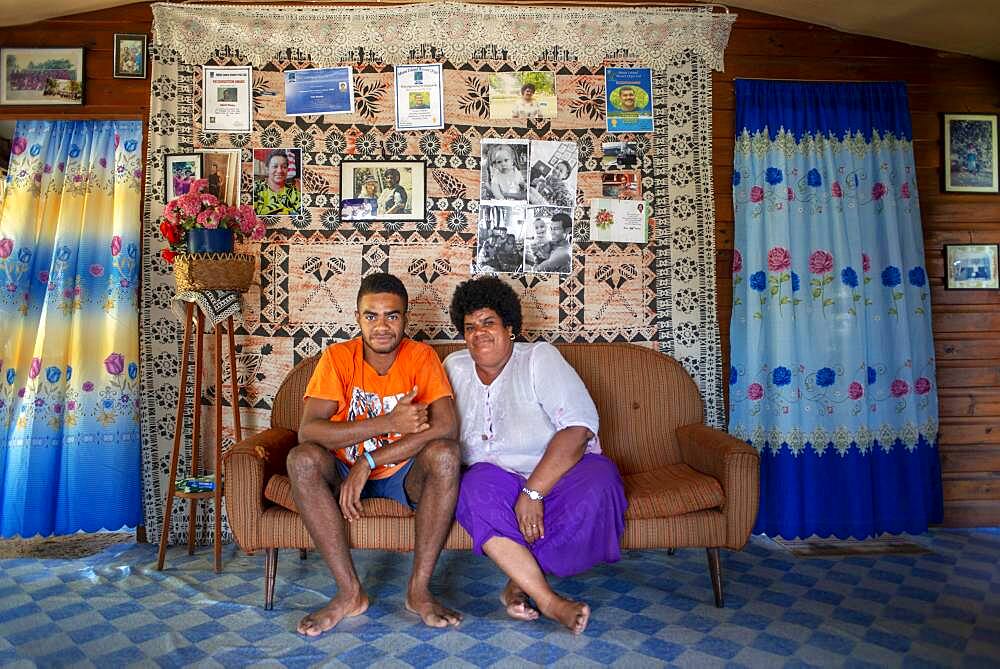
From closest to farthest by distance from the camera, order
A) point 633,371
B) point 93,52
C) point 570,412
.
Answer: point 570,412
point 633,371
point 93,52

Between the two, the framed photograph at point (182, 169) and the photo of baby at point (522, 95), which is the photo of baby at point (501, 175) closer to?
the photo of baby at point (522, 95)

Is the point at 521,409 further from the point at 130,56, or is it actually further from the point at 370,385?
the point at 130,56

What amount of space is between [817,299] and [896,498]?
40.0 inches

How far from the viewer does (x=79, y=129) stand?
3.53 metres

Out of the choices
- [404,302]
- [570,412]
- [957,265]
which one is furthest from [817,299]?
[404,302]

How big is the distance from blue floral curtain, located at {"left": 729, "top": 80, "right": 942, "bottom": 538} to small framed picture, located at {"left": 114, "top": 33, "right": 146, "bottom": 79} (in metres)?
2.87

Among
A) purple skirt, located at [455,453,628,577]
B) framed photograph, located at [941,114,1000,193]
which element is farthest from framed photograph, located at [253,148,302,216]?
framed photograph, located at [941,114,1000,193]

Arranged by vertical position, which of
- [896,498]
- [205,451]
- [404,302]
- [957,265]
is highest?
[957,265]

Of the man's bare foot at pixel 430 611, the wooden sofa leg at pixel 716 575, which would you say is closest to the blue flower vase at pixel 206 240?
the man's bare foot at pixel 430 611

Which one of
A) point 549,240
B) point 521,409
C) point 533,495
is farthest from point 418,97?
point 533,495

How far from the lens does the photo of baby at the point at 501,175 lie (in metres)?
3.34

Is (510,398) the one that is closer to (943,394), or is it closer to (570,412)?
(570,412)

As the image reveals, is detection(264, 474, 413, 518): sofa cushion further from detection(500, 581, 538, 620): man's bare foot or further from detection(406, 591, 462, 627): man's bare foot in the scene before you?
detection(500, 581, 538, 620): man's bare foot

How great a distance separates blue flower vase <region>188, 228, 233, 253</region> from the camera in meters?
2.90
